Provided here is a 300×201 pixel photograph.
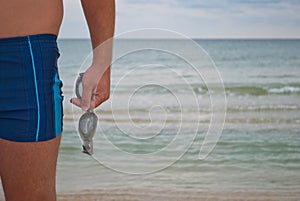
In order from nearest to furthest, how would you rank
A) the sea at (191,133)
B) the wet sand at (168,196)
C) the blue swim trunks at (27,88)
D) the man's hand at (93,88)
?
the blue swim trunks at (27,88)
the man's hand at (93,88)
the wet sand at (168,196)
the sea at (191,133)

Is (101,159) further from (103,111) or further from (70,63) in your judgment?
(70,63)

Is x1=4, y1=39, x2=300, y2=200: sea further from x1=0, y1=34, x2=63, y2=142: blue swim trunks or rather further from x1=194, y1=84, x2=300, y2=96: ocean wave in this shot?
x1=0, y1=34, x2=63, y2=142: blue swim trunks

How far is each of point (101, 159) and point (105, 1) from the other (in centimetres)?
422

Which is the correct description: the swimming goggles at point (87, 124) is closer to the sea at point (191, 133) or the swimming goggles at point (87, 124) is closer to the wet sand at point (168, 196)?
the sea at point (191, 133)

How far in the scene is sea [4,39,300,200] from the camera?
4.64 metres

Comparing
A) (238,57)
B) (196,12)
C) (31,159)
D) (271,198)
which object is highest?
(31,159)

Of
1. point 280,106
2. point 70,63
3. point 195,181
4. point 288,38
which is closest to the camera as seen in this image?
point 195,181

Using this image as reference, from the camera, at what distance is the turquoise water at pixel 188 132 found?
185 inches

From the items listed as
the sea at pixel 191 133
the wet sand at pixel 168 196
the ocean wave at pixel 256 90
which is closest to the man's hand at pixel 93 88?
the sea at pixel 191 133

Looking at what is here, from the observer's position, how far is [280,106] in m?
9.04

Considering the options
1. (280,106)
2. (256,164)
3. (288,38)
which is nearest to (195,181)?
(256,164)

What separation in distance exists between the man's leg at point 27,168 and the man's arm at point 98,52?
0.14 meters

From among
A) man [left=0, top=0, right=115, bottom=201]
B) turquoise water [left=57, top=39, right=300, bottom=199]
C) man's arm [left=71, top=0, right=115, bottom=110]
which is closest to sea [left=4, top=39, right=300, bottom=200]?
turquoise water [left=57, top=39, right=300, bottom=199]

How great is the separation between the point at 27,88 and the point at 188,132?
6.03 metres
